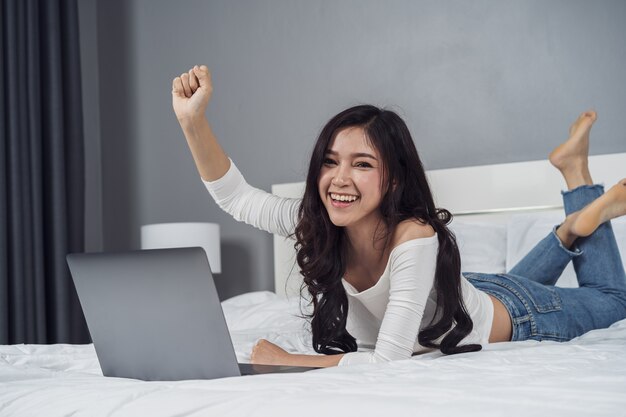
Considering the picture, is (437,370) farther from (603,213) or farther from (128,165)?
(128,165)

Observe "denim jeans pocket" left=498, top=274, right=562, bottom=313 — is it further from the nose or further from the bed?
the nose

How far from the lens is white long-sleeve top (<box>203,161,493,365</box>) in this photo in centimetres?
149

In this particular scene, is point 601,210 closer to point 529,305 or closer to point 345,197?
point 529,305

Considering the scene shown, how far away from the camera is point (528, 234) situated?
2.83 metres

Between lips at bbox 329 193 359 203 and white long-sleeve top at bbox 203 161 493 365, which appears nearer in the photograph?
white long-sleeve top at bbox 203 161 493 365

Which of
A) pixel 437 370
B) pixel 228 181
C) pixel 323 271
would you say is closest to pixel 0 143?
pixel 228 181

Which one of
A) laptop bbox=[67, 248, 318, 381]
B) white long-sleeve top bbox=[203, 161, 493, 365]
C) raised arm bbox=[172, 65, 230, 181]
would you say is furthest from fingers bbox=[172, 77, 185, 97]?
laptop bbox=[67, 248, 318, 381]

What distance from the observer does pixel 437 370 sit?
1.19 meters

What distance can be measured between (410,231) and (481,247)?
142cm

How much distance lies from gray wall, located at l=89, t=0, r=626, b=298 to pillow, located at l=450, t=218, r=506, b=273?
0.50 metres

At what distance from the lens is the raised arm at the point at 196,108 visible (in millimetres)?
1599

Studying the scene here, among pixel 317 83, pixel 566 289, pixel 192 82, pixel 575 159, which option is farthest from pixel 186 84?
pixel 317 83

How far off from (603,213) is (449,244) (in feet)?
2.96

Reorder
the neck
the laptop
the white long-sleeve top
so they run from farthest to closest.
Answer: the neck → the white long-sleeve top → the laptop
